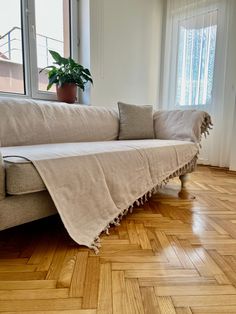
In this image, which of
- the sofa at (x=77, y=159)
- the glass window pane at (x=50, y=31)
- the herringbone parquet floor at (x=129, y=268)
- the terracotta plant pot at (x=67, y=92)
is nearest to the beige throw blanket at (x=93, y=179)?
the sofa at (x=77, y=159)

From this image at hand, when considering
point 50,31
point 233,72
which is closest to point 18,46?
point 50,31

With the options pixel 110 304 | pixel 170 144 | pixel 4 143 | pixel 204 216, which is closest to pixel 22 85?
pixel 4 143

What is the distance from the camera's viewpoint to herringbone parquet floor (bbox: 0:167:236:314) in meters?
0.73

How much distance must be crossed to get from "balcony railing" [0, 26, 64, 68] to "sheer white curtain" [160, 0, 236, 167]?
1590mm

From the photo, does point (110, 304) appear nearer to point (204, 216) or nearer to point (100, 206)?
point (100, 206)

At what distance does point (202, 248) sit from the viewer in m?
1.07

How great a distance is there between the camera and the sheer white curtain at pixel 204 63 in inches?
107

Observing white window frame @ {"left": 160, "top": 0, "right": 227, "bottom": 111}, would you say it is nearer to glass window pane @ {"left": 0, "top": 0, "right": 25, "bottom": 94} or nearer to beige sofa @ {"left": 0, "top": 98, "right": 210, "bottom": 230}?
beige sofa @ {"left": 0, "top": 98, "right": 210, "bottom": 230}

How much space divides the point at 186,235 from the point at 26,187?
784 mm

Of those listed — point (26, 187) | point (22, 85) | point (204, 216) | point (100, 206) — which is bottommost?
point (204, 216)

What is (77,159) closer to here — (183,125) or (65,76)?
(183,125)

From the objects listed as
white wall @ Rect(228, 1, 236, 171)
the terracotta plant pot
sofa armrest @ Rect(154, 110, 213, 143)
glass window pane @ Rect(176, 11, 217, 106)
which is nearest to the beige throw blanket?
sofa armrest @ Rect(154, 110, 213, 143)

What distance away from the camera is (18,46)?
81.7 inches

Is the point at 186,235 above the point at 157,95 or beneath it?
beneath
